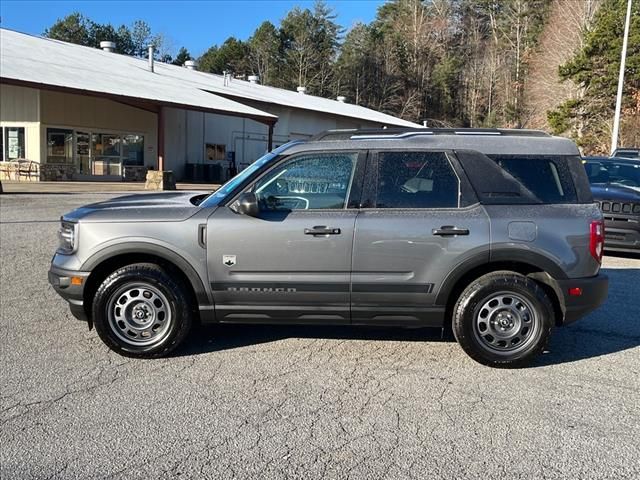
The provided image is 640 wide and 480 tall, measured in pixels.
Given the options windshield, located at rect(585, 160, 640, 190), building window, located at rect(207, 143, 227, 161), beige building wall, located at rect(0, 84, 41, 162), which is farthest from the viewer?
building window, located at rect(207, 143, 227, 161)

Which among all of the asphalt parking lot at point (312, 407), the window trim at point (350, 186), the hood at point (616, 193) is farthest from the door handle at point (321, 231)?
the hood at point (616, 193)

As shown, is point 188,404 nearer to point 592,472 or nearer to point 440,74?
point 592,472

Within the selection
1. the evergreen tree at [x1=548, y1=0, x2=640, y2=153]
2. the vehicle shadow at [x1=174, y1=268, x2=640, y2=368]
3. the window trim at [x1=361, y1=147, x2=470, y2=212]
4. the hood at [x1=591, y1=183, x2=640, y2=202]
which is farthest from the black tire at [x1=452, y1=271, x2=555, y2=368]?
the evergreen tree at [x1=548, y1=0, x2=640, y2=153]

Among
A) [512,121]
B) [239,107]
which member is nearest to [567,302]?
[239,107]

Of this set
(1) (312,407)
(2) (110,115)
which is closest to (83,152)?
(2) (110,115)

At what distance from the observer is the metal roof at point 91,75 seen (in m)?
21.0

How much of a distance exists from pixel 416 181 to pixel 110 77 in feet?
79.8

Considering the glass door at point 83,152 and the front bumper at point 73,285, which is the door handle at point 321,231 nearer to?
the front bumper at point 73,285

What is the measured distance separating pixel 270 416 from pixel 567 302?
2.56m

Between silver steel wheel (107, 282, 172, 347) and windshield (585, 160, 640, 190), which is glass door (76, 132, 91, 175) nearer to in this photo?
windshield (585, 160, 640, 190)

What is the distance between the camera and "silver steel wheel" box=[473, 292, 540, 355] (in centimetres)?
457

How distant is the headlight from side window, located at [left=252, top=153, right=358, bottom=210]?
1.54 meters

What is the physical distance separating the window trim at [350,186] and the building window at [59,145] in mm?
23681

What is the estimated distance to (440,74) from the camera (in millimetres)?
70375
